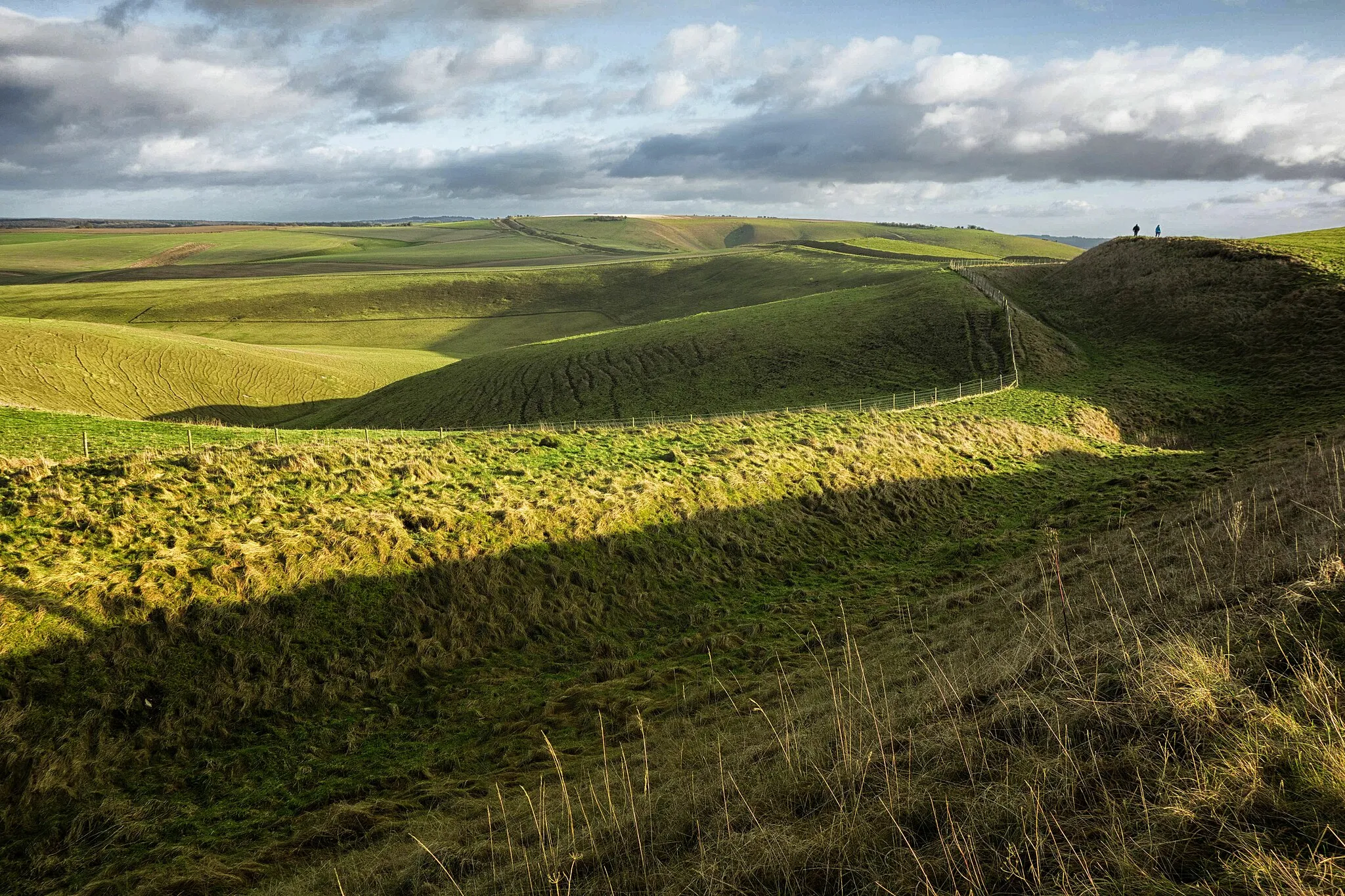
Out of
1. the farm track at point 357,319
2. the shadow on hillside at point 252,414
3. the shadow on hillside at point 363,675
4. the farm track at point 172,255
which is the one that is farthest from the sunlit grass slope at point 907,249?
the farm track at point 172,255

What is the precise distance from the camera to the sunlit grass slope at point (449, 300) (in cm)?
9050

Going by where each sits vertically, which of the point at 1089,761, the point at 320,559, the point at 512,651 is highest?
the point at 1089,761

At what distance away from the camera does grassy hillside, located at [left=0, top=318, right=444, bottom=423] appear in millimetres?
48469

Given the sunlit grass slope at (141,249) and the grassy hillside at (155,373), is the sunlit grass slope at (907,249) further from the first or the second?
the sunlit grass slope at (141,249)

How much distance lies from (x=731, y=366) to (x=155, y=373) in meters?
42.8

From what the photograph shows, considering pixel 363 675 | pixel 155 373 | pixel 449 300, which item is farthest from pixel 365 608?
pixel 449 300

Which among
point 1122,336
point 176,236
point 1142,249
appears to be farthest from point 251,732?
point 176,236

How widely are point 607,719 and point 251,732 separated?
573 centimetres

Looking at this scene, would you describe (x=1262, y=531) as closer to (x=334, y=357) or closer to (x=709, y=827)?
(x=709, y=827)

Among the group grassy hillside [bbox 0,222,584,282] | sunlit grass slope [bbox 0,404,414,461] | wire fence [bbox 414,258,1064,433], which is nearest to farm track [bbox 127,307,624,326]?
grassy hillside [bbox 0,222,584,282]

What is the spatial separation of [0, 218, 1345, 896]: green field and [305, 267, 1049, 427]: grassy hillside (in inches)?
459

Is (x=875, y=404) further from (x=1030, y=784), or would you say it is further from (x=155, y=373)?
(x=155, y=373)

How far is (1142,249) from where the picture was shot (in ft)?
204

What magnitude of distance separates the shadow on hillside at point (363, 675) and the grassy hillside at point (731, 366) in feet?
89.5
